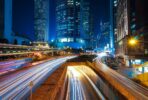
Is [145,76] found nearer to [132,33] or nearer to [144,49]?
[144,49]

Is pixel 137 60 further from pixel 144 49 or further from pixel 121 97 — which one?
pixel 121 97

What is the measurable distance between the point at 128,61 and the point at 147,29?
649 inches

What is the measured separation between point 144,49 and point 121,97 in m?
80.5

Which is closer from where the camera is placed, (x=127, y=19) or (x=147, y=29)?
(x=147, y=29)

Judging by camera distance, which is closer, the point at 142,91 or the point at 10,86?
the point at 10,86

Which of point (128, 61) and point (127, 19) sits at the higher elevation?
point (127, 19)

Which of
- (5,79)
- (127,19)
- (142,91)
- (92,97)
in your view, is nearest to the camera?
(5,79)

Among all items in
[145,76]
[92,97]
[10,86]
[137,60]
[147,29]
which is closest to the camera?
[10,86]

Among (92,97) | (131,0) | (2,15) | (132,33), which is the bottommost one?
(92,97)

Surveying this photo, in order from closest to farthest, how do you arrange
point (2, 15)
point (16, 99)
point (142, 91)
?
point (16, 99), point (142, 91), point (2, 15)

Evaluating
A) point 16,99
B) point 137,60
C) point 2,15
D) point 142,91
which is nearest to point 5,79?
point 16,99

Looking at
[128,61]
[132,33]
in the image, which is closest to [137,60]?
[128,61]

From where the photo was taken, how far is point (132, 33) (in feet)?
431

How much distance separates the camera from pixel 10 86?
3142 centimetres
